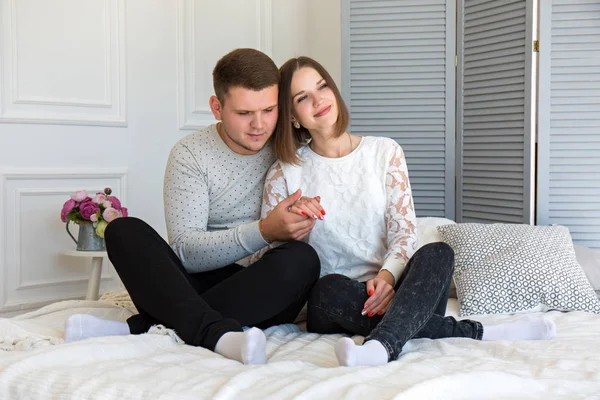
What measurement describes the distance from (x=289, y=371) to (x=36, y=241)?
6.68ft

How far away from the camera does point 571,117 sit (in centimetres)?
289

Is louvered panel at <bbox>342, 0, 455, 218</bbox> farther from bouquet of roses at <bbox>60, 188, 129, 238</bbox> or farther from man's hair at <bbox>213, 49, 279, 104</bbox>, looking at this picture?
man's hair at <bbox>213, 49, 279, 104</bbox>

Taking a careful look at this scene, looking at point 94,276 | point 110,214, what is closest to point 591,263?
point 110,214

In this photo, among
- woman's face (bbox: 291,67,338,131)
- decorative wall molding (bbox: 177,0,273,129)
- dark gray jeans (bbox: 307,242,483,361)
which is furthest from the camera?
decorative wall molding (bbox: 177,0,273,129)

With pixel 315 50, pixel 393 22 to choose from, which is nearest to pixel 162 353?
pixel 393 22

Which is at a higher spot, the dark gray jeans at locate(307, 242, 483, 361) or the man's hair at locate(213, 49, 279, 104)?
the man's hair at locate(213, 49, 279, 104)

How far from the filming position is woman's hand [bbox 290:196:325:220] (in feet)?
5.81

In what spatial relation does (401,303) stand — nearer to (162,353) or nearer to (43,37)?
(162,353)

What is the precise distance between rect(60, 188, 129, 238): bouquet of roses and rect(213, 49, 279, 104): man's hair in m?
1.07

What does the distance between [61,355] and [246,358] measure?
0.36m

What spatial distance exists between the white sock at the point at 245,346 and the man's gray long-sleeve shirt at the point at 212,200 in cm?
41

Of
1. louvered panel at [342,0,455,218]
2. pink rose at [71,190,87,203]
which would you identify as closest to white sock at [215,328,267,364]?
pink rose at [71,190,87,203]

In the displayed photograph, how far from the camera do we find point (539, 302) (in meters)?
2.11

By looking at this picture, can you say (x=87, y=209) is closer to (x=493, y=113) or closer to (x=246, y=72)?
(x=246, y=72)
